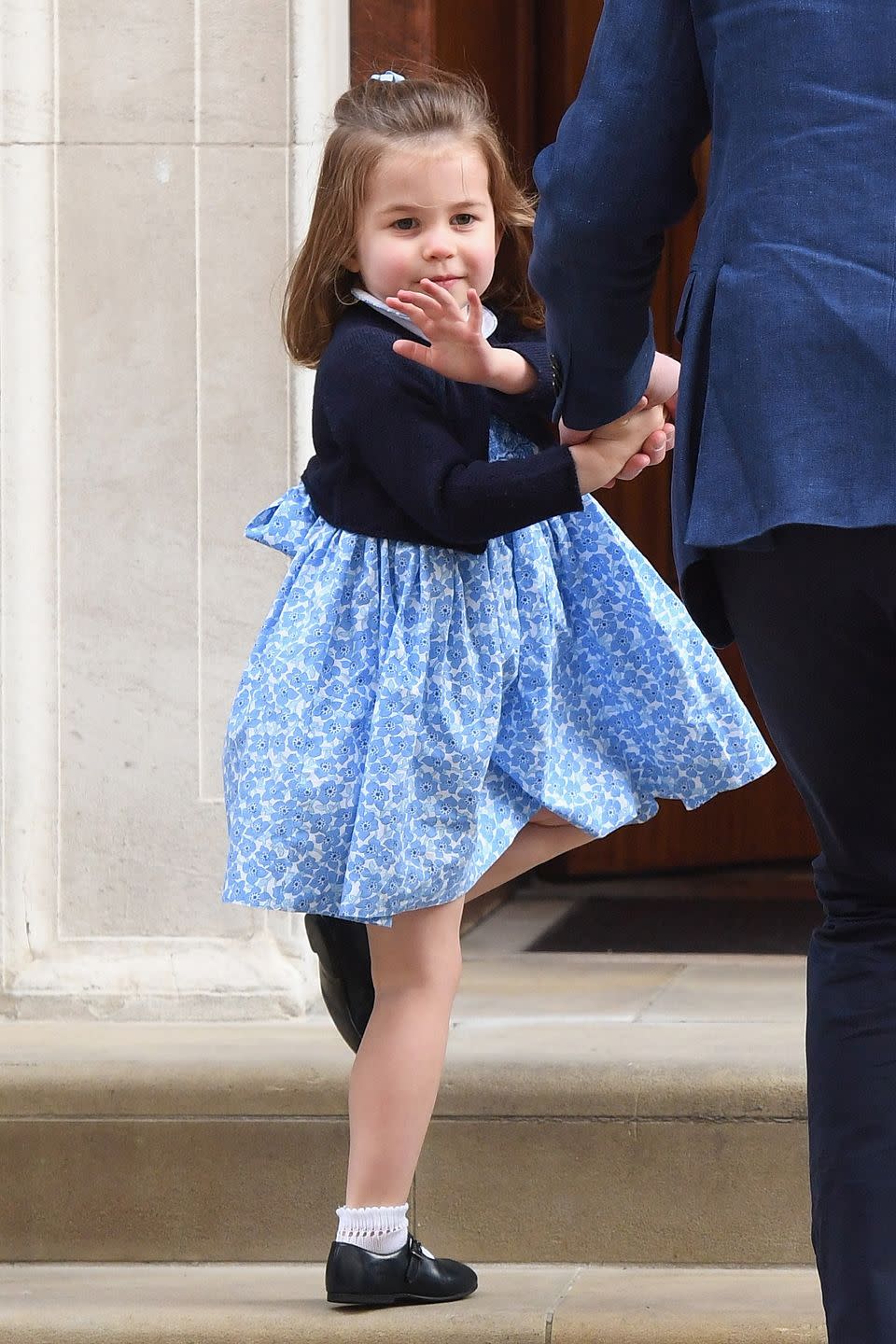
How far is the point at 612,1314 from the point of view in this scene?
226 centimetres

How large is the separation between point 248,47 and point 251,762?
1524mm

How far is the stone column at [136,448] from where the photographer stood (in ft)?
10.6

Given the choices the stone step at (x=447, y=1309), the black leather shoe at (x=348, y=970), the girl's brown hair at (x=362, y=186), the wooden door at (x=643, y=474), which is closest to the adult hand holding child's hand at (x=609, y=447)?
the girl's brown hair at (x=362, y=186)

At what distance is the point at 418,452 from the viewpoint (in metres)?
2.12

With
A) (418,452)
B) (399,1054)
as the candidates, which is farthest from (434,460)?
(399,1054)

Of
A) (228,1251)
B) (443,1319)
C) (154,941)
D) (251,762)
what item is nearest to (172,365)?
(154,941)

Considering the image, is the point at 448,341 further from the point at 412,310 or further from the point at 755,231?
the point at 755,231

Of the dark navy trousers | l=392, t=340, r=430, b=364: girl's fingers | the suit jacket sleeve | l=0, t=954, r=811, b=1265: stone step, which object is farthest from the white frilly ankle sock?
the suit jacket sleeve

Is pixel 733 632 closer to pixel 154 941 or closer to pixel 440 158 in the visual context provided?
pixel 440 158

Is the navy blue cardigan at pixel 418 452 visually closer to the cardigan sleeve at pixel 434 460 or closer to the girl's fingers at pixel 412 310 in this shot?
the cardigan sleeve at pixel 434 460

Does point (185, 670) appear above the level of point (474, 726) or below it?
below

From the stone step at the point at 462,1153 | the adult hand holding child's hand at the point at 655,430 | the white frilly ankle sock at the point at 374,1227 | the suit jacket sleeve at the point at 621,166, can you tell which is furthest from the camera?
the stone step at the point at 462,1153

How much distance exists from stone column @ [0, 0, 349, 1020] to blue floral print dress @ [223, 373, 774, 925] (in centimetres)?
87

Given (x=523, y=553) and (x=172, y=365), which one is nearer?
(x=523, y=553)
